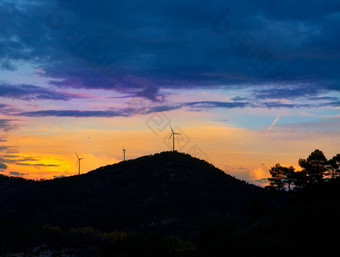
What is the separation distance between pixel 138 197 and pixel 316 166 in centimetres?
6136

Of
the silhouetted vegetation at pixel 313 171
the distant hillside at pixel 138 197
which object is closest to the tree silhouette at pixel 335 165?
the silhouetted vegetation at pixel 313 171

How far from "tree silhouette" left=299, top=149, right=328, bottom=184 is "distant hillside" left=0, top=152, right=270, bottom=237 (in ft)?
60.7

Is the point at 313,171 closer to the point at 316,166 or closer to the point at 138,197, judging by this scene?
the point at 316,166

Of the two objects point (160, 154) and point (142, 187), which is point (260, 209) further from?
point (160, 154)

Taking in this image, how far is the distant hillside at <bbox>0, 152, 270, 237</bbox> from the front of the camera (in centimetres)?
11219

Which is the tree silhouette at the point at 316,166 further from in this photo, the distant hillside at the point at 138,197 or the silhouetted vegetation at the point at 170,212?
the distant hillside at the point at 138,197

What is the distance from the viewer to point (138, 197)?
131 meters

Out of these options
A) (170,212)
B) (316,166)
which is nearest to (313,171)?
(316,166)

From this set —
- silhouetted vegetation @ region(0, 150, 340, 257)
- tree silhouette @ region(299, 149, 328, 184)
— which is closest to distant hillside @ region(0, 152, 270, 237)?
silhouetted vegetation @ region(0, 150, 340, 257)

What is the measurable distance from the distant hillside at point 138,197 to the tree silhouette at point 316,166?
1851 cm

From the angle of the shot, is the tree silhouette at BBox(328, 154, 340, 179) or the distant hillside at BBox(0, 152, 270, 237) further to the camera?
the distant hillside at BBox(0, 152, 270, 237)

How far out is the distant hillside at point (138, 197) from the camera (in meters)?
112

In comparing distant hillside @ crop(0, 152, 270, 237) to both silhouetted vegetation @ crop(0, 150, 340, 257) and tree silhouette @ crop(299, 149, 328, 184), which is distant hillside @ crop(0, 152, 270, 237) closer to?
silhouetted vegetation @ crop(0, 150, 340, 257)

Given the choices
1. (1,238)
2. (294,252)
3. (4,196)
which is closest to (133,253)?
(294,252)
